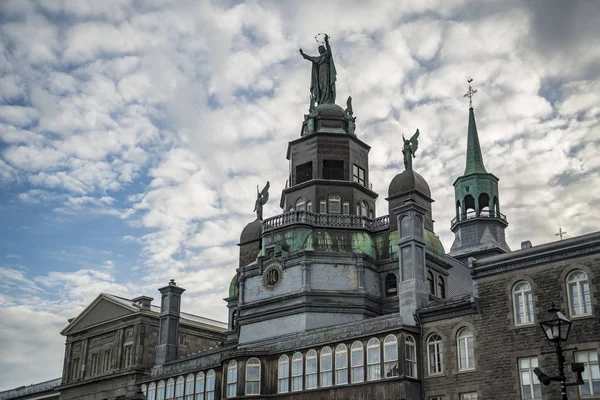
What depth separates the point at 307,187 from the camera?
58.6m

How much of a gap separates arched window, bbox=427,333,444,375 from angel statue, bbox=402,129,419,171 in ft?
62.0

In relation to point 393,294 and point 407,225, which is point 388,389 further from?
point 393,294

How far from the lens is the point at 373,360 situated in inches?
1649

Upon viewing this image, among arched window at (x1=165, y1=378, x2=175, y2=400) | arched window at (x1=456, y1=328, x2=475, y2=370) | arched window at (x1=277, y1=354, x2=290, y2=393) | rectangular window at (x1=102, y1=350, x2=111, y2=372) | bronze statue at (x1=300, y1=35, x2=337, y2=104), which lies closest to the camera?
arched window at (x1=456, y1=328, x2=475, y2=370)

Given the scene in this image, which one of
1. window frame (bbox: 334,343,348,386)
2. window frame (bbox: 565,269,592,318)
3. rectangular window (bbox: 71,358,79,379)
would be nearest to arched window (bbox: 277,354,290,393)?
window frame (bbox: 334,343,348,386)

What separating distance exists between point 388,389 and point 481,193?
45285 millimetres

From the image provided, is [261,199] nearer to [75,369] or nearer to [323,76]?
[323,76]

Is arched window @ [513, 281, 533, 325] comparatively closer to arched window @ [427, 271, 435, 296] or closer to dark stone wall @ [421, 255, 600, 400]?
dark stone wall @ [421, 255, 600, 400]

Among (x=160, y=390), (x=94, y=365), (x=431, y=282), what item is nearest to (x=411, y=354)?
(x=431, y=282)

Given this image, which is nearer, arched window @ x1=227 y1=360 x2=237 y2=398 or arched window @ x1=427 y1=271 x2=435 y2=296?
arched window @ x1=227 y1=360 x2=237 y2=398

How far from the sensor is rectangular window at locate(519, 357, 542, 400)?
35684 millimetres

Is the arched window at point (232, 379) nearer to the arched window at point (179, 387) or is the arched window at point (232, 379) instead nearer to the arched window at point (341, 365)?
the arched window at point (179, 387)

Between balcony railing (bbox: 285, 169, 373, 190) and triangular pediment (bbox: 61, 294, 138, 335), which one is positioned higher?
balcony railing (bbox: 285, 169, 373, 190)

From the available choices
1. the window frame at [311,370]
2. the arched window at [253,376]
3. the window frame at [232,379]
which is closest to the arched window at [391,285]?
the window frame at [311,370]
